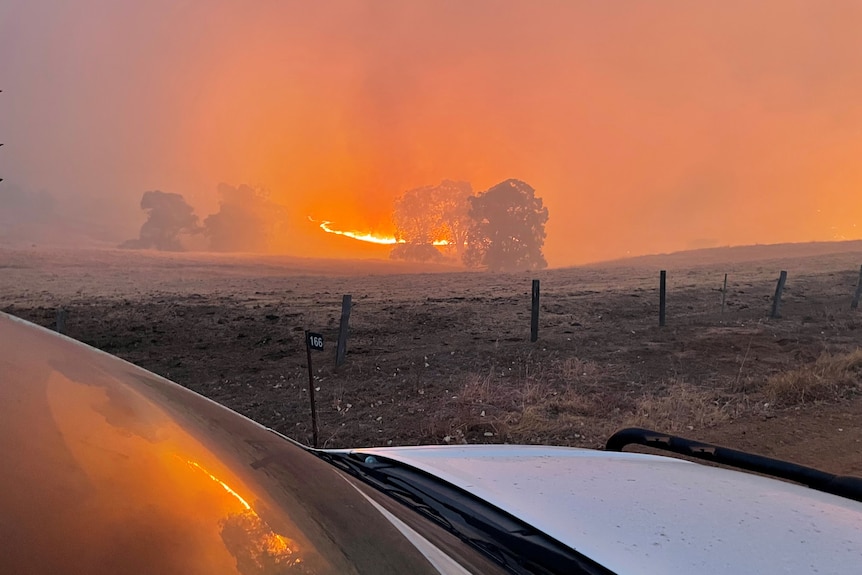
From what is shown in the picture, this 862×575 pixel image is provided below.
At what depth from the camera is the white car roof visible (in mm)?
1535

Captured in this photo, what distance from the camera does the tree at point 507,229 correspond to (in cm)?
8219

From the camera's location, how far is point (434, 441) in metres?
5.73

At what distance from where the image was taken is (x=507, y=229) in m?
82.8

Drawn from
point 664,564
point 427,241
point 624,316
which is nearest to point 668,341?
point 624,316

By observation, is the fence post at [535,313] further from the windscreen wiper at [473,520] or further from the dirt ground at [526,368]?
the windscreen wiper at [473,520]

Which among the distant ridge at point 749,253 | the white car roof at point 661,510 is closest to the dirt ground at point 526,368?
the white car roof at point 661,510

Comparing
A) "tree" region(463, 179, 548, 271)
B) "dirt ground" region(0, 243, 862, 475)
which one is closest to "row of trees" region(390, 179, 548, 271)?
"tree" region(463, 179, 548, 271)

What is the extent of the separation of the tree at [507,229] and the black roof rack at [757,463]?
257ft

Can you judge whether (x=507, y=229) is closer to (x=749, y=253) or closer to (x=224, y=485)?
(x=749, y=253)

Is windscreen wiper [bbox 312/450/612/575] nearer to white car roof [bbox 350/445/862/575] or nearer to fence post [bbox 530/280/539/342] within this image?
white car roof [bbox 350/445/862/575]

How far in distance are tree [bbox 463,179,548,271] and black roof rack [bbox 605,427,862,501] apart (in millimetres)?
78226

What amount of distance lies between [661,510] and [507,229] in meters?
82.2

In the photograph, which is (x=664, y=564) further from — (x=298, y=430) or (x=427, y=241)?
(x=427, y=241)

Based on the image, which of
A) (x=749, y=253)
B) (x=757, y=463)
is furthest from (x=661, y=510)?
(x=749, y=253)
